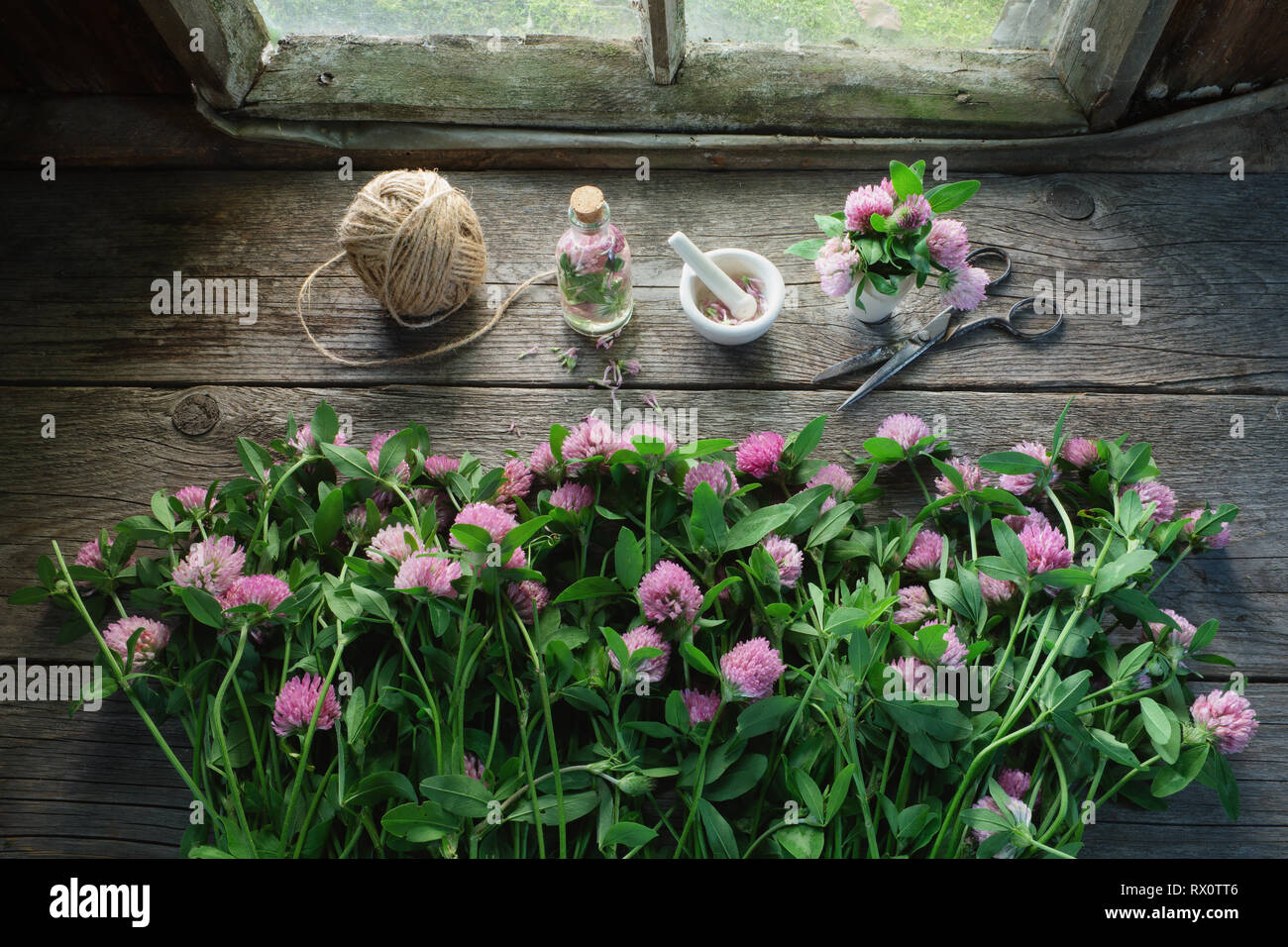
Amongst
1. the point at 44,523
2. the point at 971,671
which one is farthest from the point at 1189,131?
the point at 44,523

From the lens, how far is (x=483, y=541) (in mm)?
764

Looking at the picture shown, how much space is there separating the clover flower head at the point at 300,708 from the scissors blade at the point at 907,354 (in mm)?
678

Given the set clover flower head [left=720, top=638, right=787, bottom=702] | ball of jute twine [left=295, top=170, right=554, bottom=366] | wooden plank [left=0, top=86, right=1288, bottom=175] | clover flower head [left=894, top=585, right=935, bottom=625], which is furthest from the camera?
wooden plank [left=0, top=86, right=1288, bottom=175]

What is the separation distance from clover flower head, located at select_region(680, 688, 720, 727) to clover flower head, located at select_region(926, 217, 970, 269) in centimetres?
55

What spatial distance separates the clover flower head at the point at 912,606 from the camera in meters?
0.86

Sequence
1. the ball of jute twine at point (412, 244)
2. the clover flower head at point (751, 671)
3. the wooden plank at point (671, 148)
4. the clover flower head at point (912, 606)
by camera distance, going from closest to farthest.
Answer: the clover flower head at point (751, 671) < the clover flower head at point (912, 606) < the ball of jute twine at point (412, 244) < the wooden plank at point (671, 148)

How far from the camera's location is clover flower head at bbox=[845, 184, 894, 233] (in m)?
0.94

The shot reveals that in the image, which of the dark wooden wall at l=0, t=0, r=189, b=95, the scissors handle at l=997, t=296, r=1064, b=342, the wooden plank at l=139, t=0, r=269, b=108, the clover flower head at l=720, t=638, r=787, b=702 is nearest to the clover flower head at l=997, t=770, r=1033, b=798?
the clover flower head at l=720, t=638, r=787, b=702

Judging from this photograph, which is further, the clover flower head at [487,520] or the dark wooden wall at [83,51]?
the dark wooden wall at [83,51]

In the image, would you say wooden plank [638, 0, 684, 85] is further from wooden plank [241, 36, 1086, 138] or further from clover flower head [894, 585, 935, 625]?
clover flower head [894, 585, 935, 625]

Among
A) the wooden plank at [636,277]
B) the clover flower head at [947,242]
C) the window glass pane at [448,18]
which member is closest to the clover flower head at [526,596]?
the wooden plank at [636,277]

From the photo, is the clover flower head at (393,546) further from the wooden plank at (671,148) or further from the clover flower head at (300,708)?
the wooden plank at (671,148)
